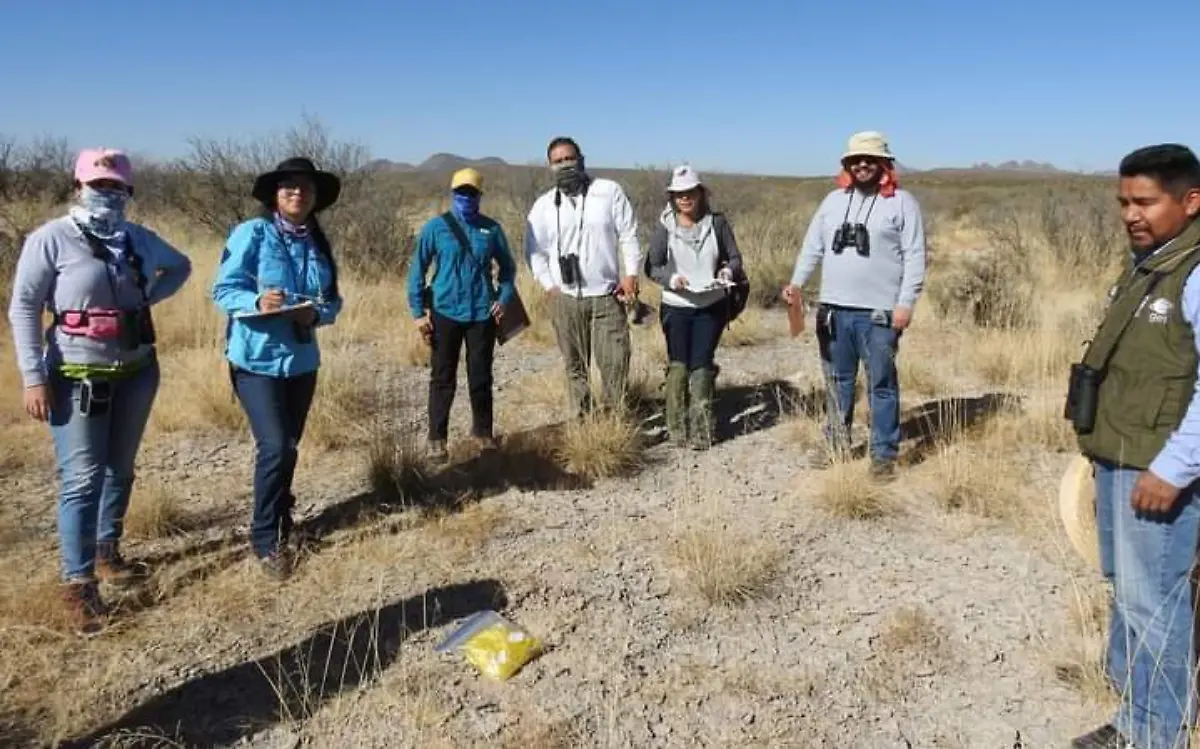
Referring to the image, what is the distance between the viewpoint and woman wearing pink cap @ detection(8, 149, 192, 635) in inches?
125

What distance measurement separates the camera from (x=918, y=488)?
16.2 ft

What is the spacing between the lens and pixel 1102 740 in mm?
2660

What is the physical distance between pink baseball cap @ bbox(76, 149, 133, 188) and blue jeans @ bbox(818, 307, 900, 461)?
3.71 metres

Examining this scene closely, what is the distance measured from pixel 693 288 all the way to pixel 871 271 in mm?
1148

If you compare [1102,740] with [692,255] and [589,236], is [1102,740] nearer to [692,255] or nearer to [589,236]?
[692,255]

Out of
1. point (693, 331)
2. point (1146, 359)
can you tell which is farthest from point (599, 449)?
point (1146, 359)

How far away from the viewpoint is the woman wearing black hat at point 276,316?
3.67 meters

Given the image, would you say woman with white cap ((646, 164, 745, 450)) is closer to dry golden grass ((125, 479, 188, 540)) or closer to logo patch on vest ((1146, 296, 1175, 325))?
dry golden grass ((125, 479, 188, 540))

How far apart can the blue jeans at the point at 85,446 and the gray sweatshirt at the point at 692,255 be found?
3114mm

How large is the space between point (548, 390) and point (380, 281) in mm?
5798

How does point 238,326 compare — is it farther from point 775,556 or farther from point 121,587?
point 775,556

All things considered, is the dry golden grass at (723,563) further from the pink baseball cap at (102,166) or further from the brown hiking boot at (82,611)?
the pink baseball cap at (102,166)

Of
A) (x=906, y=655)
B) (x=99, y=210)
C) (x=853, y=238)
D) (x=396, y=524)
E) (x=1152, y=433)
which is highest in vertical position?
(x=99, y=210)

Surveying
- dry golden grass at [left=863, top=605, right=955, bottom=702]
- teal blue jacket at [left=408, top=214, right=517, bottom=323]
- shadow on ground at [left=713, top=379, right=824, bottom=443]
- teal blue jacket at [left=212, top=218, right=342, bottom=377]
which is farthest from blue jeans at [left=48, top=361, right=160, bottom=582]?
shadow on ground at [left=713, top=379, right=824, bottom=443]
